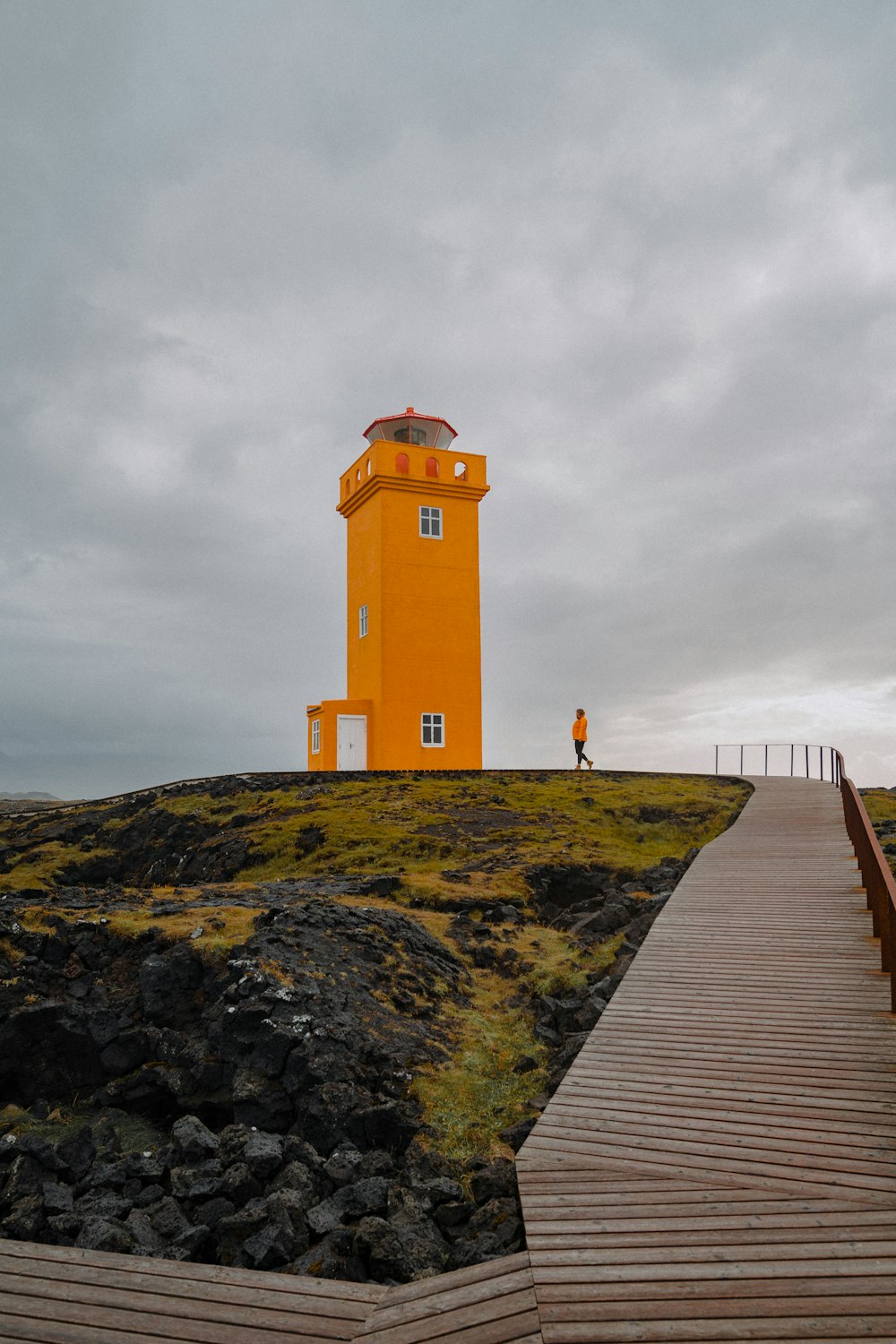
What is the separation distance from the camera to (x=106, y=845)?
2495cm

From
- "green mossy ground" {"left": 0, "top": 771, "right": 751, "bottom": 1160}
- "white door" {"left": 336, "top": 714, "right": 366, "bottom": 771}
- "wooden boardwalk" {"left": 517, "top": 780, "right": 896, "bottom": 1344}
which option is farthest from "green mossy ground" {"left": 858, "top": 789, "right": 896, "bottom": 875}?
"white door" {"left": 336, "top": 714, "right": 366, "bottom": 771}

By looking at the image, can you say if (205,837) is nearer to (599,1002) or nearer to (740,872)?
(740,872)

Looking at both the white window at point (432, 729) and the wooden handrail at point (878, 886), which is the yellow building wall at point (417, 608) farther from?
the wooden handrail at point (878, 886)

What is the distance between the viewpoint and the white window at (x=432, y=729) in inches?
1325

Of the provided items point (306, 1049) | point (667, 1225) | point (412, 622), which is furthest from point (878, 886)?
point (412, 622)

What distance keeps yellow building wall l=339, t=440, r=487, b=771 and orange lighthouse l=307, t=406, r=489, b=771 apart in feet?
0.11

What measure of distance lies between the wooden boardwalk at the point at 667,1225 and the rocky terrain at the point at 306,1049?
80 centimetres

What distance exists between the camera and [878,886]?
12.0 metres

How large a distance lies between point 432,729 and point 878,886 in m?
22.7

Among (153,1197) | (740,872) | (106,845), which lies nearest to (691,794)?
(740,872)

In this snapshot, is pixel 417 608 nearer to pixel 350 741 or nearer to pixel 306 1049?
pixel 350 741

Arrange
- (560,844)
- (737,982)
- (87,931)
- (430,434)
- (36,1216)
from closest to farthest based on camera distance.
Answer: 1. (36,1216)
2. (737,982)
3. (87,931)
4. (560,844)
5. (430,434)

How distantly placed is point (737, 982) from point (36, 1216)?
766 cm

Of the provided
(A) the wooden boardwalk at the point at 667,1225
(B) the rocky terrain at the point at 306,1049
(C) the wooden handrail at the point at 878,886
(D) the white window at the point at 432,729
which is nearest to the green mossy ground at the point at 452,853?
(B) the rocky terrain at the point at 306,1049
